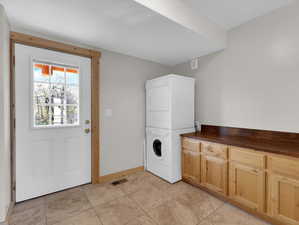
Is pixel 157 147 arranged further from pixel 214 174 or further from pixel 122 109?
pixel 214 174

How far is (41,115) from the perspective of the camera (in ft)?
6.63

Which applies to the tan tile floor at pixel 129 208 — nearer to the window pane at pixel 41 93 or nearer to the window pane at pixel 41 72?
the window pane at pixel 41 93

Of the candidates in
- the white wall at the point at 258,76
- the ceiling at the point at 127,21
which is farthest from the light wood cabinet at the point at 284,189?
the ceiling at the point at 127,21

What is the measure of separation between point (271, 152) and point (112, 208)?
74.9 inches

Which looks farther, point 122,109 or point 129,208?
point 122,109

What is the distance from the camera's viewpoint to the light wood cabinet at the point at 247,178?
158 centimetres

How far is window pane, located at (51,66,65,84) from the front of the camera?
82.8 inches

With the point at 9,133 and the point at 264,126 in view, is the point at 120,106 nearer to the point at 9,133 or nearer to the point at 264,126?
the point at 9,133

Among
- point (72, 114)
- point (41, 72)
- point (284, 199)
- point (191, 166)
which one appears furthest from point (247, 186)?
point (41, 72)

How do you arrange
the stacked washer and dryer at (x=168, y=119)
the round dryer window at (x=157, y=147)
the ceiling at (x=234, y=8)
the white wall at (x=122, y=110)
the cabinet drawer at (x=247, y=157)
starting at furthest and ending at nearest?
the round dryer window at (x=157, y=147)
the white wall at (x=122, y=110)
the stacked washer and dryer at (x=168, y=119)
the ceiling at (x=234, y=8)
the cabinet drawer at (x=247, y=157)

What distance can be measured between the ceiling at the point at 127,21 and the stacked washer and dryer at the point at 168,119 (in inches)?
24.3

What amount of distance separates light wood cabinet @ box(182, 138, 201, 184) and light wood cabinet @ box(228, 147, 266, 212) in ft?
1.58

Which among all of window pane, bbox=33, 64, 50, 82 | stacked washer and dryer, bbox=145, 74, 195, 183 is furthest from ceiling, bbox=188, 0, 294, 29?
window pane, bbox=33, 64, 50, 82

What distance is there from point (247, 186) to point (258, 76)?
1.46m
